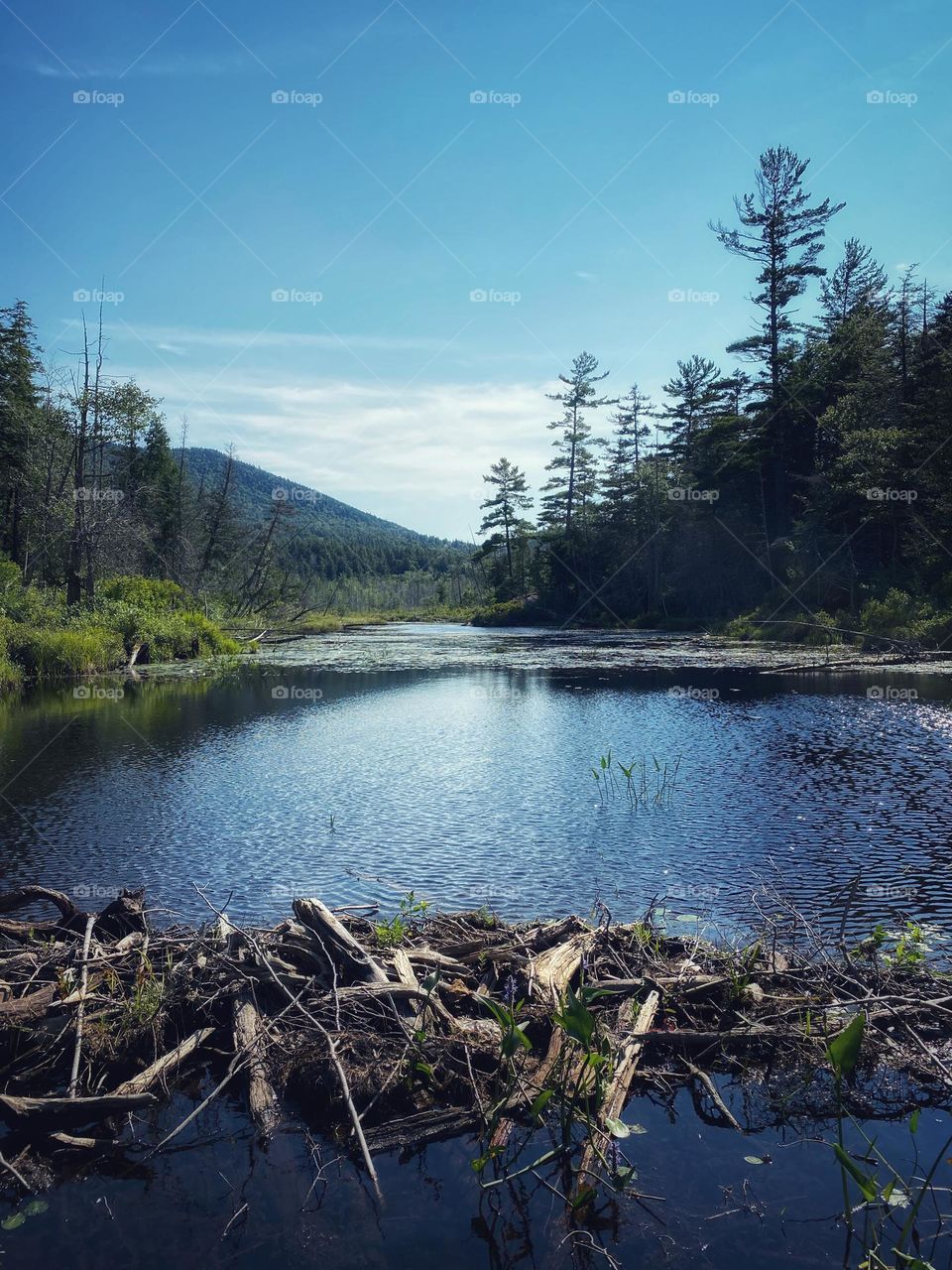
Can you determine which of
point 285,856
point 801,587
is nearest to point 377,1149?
point 285,856

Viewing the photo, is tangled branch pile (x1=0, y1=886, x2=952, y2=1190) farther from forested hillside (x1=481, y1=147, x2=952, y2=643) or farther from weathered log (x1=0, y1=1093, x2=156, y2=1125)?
forested hillside (x1=481, y1=147, x2=952, y2=643)

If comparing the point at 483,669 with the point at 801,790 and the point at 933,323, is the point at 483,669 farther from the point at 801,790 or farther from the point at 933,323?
the point at 933,323

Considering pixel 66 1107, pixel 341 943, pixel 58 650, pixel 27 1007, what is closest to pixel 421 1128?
pixel 341 943

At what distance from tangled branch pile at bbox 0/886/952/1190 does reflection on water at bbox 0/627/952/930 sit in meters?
2.40

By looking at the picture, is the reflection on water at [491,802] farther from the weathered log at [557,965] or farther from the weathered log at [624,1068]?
the weathered log at [624,1068]

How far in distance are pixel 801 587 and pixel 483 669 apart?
21075 mm

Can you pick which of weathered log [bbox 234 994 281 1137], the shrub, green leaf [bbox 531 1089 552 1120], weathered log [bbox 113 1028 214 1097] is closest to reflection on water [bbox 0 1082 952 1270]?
weathered log [bbox 234 994 281 1137]

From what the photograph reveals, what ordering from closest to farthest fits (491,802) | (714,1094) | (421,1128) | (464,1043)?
(421,1128) → (714,1094) → (464,1043) → (491,802)

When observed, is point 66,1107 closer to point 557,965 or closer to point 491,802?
point 557,965

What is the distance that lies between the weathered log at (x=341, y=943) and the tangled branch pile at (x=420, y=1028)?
0.02 metres

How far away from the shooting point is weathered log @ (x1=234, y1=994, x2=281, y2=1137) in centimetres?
531

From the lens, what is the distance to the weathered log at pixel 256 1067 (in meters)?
5.31

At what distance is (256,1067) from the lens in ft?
18.1

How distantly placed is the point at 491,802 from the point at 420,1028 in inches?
329
